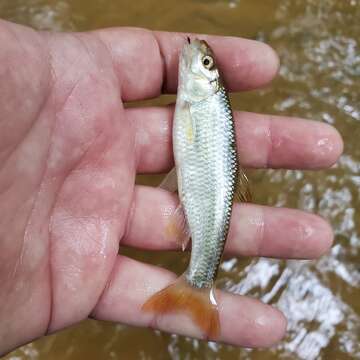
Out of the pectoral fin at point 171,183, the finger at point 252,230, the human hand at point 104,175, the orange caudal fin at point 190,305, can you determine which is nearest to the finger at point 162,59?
the human hand at point 104,175

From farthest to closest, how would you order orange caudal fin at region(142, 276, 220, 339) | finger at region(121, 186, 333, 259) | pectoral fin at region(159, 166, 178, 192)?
pectoral fin at region(159, 166, 178, 192) → finger at region(121, 186, 333, 259) → orange caudal fin at region(142, 276, 220, 339)

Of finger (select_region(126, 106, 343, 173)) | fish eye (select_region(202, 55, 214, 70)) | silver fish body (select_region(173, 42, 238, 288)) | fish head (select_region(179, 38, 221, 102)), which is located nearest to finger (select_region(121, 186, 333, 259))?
silver fish body (select_region(173, 42, 238, 288))

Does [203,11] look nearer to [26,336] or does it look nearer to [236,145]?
[236,145]

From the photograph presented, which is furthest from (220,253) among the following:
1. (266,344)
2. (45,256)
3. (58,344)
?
(58,344)

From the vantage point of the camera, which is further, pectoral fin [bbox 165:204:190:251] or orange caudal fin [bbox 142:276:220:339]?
pectoral fin [bbox 165:204:190:251]

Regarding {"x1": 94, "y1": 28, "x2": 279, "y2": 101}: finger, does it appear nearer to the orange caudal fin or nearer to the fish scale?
the fish scale

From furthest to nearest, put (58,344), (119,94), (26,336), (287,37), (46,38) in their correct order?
(287,37), (58,344), (119,94), (46,38), (26,336)
